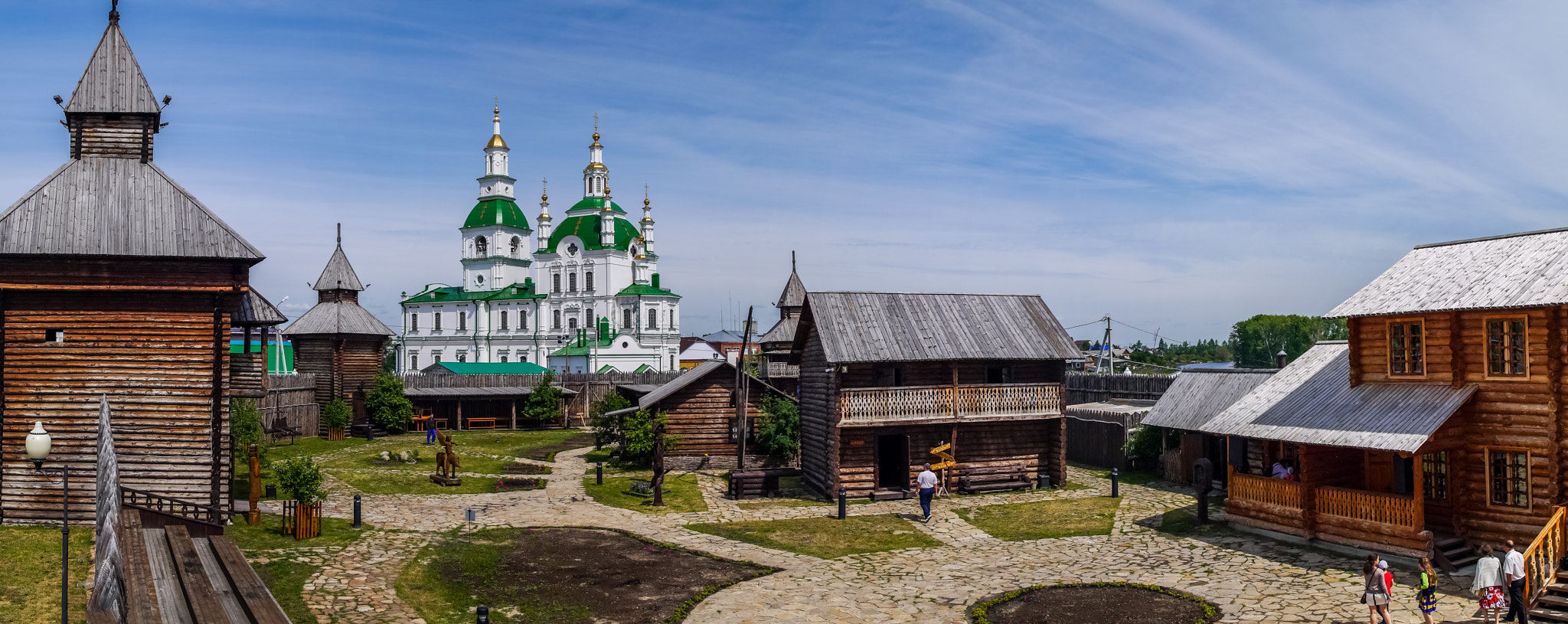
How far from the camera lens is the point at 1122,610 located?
15.6m

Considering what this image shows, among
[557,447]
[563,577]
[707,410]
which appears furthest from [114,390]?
[557,447]

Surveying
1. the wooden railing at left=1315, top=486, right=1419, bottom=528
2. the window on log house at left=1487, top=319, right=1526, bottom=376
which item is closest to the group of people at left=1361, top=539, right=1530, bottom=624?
the wooden railing at left=1315, top=486, right=1419, bottom=528

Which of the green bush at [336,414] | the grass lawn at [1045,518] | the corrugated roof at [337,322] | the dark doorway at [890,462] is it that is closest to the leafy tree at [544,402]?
the corrugated roof at [337,322]

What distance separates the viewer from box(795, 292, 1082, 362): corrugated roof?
2730 centimetres

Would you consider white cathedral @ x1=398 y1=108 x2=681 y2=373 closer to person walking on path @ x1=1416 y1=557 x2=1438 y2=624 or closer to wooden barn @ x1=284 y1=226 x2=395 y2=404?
wooden barn @ x1=284 y1=226 x2=395 y2=404

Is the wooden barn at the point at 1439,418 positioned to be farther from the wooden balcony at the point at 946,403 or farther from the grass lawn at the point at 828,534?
the grass lawn at the point at 828,534

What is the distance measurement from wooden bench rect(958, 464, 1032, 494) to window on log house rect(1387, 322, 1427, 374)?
416 inches

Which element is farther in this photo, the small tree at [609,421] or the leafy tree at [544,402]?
the leafy tree at [544,402]

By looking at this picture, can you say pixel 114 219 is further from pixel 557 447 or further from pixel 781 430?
pixel 557 447

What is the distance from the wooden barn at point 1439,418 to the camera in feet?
57.6

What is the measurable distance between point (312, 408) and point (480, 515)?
952 inches

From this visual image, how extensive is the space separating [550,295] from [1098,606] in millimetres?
88485

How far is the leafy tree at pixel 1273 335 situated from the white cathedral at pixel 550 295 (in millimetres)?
69250

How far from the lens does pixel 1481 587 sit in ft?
46.1
